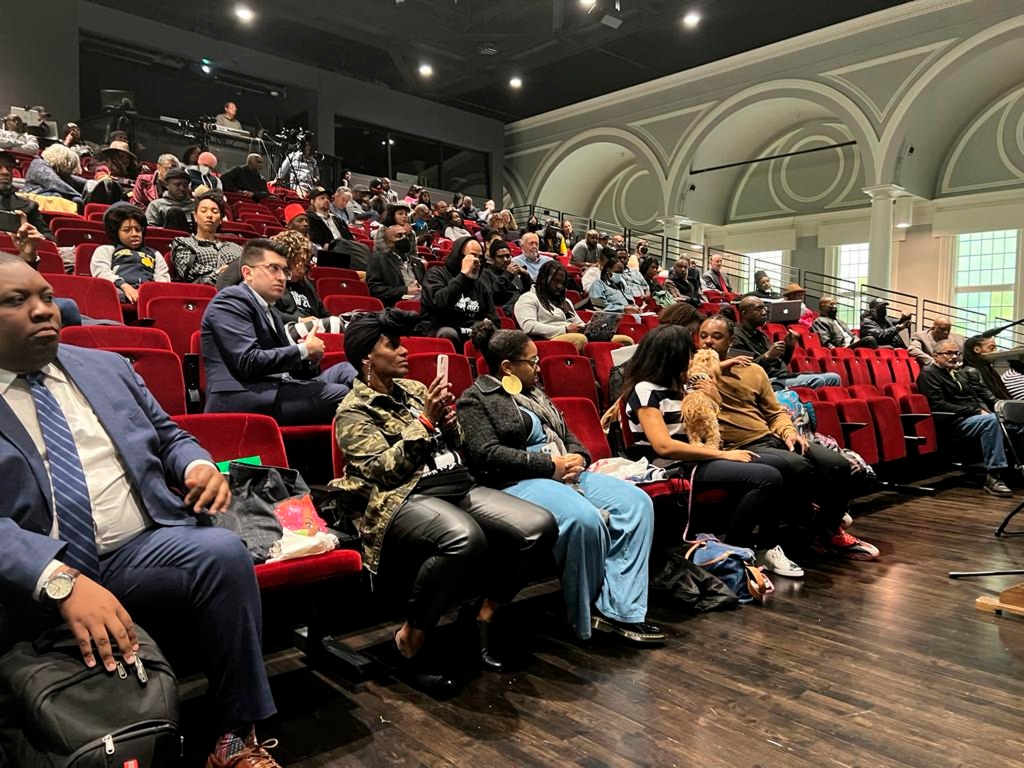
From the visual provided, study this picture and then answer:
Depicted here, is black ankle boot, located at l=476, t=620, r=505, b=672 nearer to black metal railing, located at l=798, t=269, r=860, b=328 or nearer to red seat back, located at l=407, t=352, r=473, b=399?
red seat back, located at l=407, t=352, r=473, b=399

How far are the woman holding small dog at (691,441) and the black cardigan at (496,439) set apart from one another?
588mm

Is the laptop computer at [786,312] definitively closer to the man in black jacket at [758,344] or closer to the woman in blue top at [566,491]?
the man in black jacket at [758,344]

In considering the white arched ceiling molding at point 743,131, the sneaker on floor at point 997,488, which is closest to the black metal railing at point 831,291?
the white arched ceiling molding at point 743,131

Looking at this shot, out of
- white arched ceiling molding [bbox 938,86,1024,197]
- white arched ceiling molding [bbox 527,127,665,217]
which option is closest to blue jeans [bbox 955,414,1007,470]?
white arched ceiling molding [bbox 938,86,1024,197]

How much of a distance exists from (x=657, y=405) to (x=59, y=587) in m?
1.96

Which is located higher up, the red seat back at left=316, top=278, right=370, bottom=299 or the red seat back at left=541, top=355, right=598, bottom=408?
the red seat back at left=316, top=278, right=370, bottom=299

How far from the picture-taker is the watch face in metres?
1.07

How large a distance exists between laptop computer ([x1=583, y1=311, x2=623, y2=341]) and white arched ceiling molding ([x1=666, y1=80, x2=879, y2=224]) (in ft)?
24.2

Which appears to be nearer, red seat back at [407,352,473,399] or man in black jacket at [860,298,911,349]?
red seat back at [407,352,473,399]

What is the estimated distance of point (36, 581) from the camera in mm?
1072

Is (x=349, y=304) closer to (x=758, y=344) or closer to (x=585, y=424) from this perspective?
(x=585, y=424)

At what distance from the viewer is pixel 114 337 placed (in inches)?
91.4

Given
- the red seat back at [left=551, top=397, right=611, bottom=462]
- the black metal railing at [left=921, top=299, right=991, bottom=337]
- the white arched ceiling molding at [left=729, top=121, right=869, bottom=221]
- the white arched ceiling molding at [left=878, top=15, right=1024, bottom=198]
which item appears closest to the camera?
the red seat back at [left=551, top=397, right=611, bottom=462]

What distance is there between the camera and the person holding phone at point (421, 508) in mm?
1761
